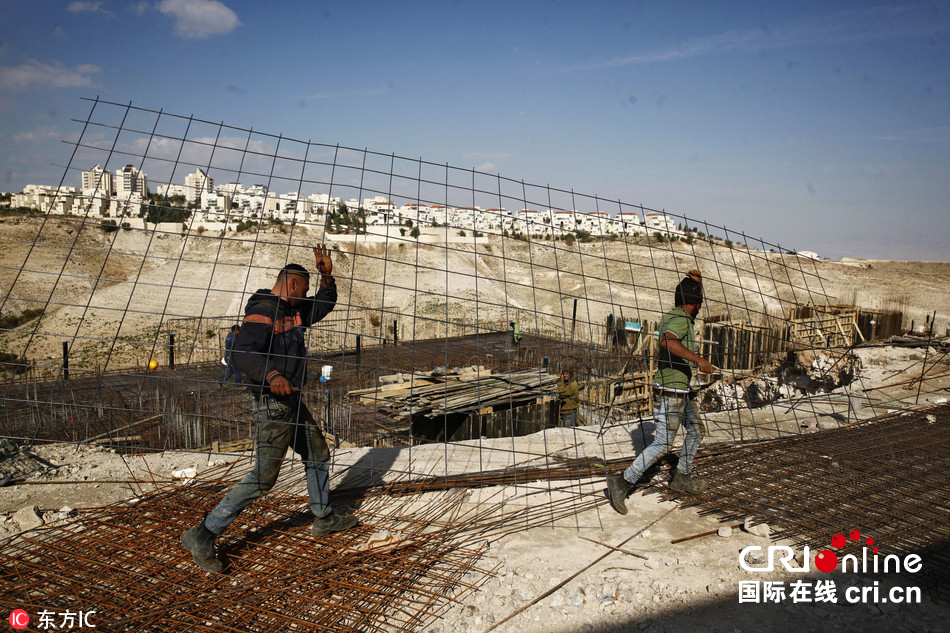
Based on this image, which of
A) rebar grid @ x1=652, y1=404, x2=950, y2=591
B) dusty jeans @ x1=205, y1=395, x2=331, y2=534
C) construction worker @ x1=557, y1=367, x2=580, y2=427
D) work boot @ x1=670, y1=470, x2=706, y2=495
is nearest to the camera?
dusty jeans @ x1=205, y1=395, x2=331, y2=534

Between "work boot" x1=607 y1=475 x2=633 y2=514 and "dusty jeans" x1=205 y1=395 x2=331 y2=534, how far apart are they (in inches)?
83.3

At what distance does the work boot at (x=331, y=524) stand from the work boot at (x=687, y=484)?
8.26 feet

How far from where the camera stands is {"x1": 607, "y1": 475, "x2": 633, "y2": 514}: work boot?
14.1 ft

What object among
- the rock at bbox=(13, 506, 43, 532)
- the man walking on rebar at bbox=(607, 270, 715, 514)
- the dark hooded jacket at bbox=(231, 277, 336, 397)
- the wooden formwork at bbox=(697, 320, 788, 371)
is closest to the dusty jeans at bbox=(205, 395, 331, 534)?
the dark hooded jacket at bbox=(231, 277, 336, 397)

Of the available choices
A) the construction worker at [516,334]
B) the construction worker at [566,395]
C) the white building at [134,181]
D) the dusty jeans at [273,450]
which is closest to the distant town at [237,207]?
the white building at [134,181]

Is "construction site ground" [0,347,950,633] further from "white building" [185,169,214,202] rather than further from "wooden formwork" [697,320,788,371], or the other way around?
"wooden formwork" [697,320,788,371]

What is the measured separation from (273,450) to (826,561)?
335 cm

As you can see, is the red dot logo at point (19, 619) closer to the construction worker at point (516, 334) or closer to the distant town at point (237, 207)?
the distant town at point (237, 207)

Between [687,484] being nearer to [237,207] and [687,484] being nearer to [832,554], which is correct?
[832,554]

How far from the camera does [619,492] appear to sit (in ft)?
14.1

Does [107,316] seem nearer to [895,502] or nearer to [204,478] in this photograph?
[204,478]

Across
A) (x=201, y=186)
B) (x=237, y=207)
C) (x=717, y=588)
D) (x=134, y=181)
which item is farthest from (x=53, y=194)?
(x=717, y=588)

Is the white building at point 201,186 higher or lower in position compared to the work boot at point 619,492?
higher

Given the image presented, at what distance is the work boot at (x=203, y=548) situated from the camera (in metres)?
3.41
